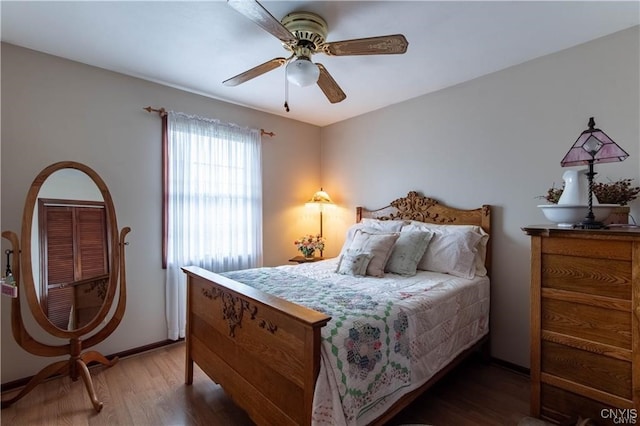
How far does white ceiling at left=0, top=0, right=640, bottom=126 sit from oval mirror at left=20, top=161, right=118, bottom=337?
0.95 metres

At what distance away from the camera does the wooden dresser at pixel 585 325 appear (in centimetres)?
154

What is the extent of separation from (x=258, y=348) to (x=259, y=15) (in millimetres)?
1726

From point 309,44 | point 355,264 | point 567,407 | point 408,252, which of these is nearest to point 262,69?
point 309,44

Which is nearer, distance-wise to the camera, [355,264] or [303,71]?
[303,71]

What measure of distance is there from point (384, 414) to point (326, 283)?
90 centimetres

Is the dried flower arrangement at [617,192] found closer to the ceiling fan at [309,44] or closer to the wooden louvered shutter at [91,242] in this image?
the ceiling fan at [309,44]

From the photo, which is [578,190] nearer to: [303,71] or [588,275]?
[588,275]

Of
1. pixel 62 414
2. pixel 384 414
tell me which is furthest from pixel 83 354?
pixel 384 414

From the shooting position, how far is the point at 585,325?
1670 millimetres

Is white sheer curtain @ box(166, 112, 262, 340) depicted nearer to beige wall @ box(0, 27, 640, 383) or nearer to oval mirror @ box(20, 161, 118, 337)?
beige wall @ box(0, 27, 640, 383)

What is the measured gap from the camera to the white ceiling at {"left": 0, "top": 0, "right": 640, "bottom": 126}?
6.12 feet

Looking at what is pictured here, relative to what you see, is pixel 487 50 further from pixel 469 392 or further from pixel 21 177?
pixel 21 177

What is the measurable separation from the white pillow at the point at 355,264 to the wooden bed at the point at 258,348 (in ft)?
2.98

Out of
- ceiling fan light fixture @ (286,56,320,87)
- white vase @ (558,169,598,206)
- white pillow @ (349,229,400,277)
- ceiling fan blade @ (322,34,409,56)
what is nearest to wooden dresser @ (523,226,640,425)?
white vase @ (558,169,598,206)
